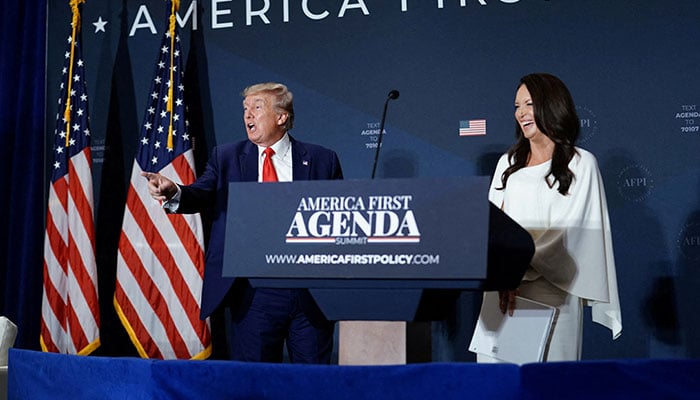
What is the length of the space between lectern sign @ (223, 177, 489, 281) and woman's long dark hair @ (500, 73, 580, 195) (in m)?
1.25

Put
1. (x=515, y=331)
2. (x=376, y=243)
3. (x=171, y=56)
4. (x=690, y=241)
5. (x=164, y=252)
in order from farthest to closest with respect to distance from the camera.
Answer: (x=171, y=56) < (x=164, y=252) < (x=690, y=241) < (x=515, y=331) < (x=376, y=243)

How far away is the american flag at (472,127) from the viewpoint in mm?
4934

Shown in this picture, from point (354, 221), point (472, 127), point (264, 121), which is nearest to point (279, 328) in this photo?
point (264, 121)

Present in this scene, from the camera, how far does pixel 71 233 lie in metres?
5.25

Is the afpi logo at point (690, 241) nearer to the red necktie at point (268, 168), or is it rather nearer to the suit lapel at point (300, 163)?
the suit lapel at point (300, 163)

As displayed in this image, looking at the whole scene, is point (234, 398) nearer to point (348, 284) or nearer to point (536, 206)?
point (348, 284)

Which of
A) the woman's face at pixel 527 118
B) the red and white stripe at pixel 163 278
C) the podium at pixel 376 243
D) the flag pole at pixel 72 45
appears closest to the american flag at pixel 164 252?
the red and white stripe at pixel 163 278

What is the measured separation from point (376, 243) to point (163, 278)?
339cm

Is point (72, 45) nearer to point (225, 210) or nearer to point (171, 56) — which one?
point (171, 56)

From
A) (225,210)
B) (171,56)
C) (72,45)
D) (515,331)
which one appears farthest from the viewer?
(72,45)

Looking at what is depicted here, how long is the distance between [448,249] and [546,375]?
328 millimetres

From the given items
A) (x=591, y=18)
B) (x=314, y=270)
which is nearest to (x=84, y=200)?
→ (x=591, y=18)

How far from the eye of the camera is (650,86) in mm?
4703

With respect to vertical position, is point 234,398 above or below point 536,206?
below
